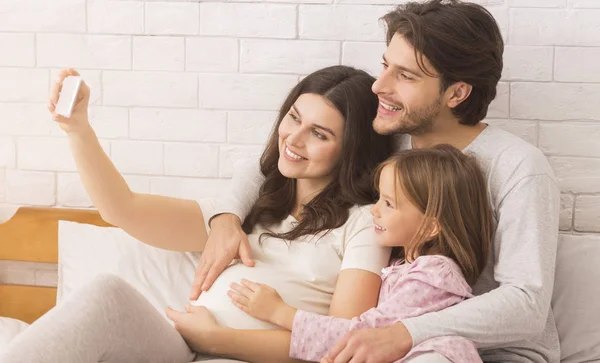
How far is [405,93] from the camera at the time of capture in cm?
177

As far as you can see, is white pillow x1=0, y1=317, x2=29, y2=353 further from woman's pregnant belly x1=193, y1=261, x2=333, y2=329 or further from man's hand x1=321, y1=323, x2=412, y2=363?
man's hand x1=321, y1=323, x2=412, y2=363

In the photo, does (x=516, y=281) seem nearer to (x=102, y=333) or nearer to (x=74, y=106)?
(x=102, y=333)

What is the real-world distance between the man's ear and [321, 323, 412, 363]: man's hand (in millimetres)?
543

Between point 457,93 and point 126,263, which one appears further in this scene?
point 126,263

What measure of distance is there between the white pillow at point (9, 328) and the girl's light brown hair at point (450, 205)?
3.26 ft

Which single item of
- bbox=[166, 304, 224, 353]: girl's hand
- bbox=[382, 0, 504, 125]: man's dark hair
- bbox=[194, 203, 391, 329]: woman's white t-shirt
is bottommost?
bbox=[166, 304, 224, 353]: girl's hand

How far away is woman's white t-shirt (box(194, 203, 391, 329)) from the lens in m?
1.71

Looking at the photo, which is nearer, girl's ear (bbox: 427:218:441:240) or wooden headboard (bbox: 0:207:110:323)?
girl's ear (bbox: 427:218:441:240)

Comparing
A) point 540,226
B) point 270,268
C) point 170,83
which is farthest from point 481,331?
point 170,83

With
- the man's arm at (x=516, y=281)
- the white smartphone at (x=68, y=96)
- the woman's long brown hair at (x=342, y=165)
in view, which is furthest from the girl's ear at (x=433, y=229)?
the white smartphone at (x=68, y=96)

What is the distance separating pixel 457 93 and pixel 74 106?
0.82m

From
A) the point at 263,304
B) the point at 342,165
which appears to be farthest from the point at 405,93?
the point at 263,304

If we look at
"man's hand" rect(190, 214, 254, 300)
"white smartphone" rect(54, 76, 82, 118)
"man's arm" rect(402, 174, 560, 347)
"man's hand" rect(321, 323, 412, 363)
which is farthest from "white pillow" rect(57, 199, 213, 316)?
"man's arm" rect(402, 174, 560, 347)

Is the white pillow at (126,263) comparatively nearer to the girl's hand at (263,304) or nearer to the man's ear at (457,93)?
the girl's hand at (263,304)
